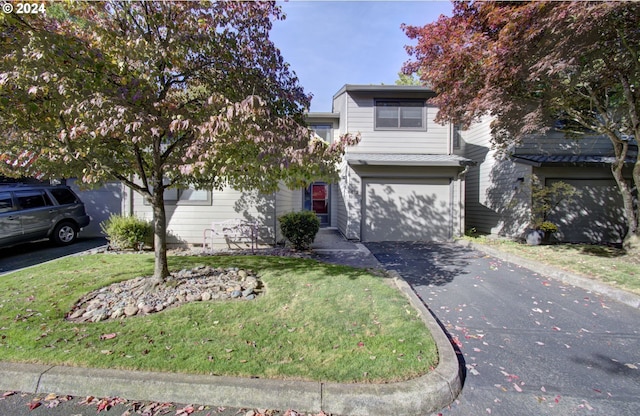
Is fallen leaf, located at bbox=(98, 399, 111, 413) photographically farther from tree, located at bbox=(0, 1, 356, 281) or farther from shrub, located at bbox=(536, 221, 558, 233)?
Answer: shrub, located at bbox=(536, 221, 558, 233)

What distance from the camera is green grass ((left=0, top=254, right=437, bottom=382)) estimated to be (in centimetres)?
266

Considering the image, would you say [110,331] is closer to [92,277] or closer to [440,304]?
[92,277]

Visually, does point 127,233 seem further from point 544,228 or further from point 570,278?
point 544,228

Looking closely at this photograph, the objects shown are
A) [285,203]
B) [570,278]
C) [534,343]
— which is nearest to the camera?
[534,343]

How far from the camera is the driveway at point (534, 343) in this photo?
2.46 metres

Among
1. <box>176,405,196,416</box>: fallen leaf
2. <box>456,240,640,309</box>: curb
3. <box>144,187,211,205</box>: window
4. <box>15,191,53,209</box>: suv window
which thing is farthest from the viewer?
<box>144,187,211,205</box>: window

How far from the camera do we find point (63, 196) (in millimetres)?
9500

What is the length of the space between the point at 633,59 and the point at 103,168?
31.2 feet

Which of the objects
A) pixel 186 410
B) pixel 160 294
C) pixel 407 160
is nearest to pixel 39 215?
pixel 160 294

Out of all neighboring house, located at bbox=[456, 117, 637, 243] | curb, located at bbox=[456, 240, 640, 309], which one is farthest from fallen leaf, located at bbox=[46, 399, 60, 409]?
neighboring house, located at bbox=[456, 117, 637, 243]

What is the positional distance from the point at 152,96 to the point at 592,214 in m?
12.8

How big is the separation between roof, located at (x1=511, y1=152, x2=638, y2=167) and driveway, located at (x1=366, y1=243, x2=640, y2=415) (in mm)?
4768

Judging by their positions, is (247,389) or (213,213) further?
(213,213)

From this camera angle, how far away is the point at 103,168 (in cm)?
393
